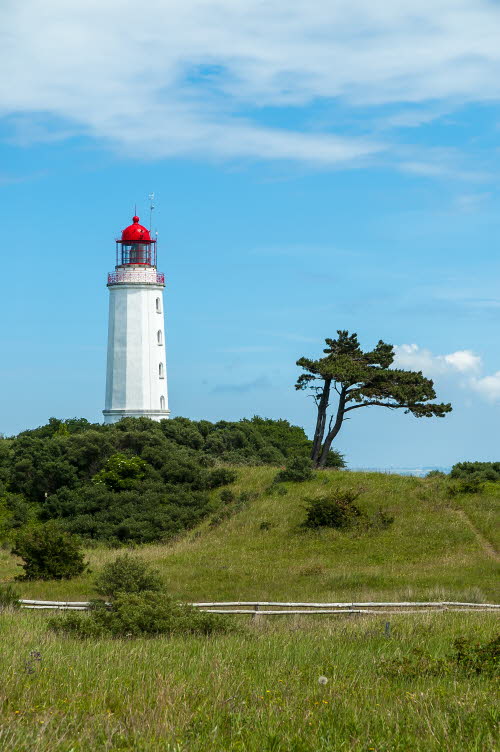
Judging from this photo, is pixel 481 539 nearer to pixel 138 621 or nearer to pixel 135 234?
pixel 138 621

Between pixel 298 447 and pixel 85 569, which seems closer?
pixel 85 569

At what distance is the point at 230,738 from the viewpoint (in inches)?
282

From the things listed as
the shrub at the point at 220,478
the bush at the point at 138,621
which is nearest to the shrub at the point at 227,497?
the shrub at the point at 220,478

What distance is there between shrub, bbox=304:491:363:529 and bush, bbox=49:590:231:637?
56.9 feet

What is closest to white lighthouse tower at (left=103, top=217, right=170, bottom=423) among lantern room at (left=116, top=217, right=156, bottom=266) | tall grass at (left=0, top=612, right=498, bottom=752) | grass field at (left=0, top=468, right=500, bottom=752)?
lantern room at (left=116, top=217, right=156, bottom=266)

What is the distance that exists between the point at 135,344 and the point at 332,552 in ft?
86.1

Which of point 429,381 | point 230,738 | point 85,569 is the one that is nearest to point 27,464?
point 85,569

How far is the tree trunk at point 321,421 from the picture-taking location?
45062 millimetres

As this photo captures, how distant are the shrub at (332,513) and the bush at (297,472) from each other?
4818 mm

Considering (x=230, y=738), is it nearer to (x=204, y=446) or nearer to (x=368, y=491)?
(x=368, y=491)

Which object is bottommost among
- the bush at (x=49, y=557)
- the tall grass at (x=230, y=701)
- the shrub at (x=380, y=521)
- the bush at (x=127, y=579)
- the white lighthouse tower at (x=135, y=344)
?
the tall grass at (x=230, y=701)

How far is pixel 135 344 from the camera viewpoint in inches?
2141

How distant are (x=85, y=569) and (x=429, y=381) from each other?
2173 centimetres

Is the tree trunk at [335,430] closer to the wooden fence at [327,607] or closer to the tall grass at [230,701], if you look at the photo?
the wooden fence at [327,607]
